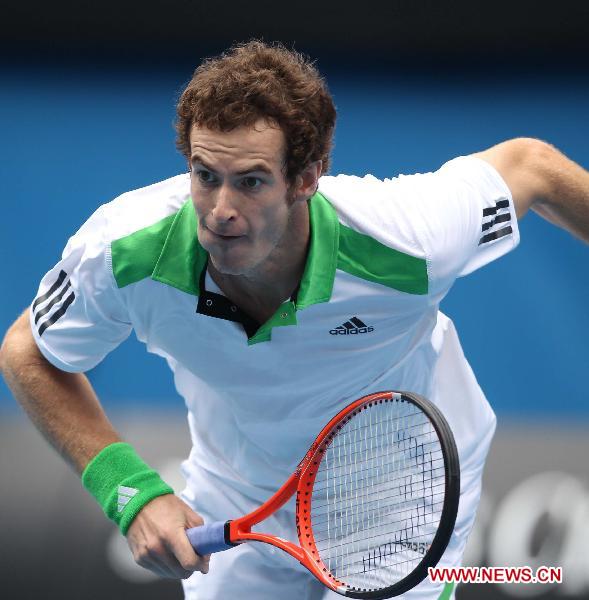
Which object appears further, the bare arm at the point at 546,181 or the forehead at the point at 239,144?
the bare arm at the point at 546,181

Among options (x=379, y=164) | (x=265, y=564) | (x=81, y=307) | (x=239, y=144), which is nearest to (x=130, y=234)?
(x=81, y=307)

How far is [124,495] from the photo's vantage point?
8.54 ft

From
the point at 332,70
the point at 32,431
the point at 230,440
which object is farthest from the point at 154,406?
the point at 332,70

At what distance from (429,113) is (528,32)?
21.9 inches

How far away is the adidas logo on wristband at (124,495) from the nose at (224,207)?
0.66 m

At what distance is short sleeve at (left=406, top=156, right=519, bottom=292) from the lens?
255cm

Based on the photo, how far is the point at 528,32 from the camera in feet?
17.2

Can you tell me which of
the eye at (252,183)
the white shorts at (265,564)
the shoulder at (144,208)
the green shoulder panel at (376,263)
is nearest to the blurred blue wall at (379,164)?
the white shorts at (265,564)

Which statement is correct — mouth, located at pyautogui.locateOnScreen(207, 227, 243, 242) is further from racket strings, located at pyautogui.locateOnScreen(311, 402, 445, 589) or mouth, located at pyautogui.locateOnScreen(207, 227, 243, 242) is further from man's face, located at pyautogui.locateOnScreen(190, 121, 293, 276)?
racket strings, located at pyautogui.locateOnScreen(311, 402, 445, 589)

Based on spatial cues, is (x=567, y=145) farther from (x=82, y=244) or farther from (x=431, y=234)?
(x=82, y=244)

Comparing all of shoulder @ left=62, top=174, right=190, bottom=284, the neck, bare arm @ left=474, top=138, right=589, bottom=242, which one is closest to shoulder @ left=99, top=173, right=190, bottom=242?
shoulder @ left=62, top=174, right=190, bottom=284

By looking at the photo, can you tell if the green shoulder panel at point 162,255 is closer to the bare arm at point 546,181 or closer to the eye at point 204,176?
the eye at point 204,176

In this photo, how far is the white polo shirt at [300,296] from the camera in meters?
2.50

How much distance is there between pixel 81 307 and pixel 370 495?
2.57 feet
